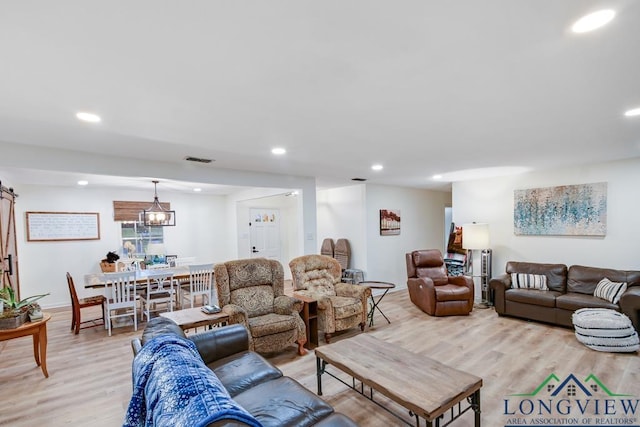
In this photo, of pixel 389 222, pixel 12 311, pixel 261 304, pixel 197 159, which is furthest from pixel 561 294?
pixel 12 311

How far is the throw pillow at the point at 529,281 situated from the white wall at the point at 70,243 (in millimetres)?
6673

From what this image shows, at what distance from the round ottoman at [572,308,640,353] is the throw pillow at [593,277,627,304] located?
0.31 m

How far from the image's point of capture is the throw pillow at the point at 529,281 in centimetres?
458

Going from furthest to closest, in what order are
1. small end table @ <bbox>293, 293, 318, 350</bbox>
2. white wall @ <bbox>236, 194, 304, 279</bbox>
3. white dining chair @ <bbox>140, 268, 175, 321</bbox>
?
1. white wall @ <bbox>236, 194, 304, 279</bbox>
2. white dining chair @ <bbox>140, 268, 175, 321</bbox>
3. small end table @ <bbox>293, 293, 318, 350</bbox>

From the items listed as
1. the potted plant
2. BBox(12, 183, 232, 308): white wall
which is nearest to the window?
BBox(12, 183, 232, 308): white wall

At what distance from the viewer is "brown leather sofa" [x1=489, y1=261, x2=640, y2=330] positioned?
375 centimetres

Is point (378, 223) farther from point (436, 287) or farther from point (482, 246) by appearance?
point (482, 246)

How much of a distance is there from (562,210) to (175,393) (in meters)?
5.77

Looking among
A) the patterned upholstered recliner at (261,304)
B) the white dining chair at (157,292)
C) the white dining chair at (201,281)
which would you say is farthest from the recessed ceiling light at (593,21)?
the white dining chair at (157,292)

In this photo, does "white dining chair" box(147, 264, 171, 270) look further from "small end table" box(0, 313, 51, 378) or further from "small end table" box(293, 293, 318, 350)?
"small end table" box(293, 293, 318, 350)

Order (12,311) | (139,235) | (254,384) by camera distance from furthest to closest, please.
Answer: (139,235) < (12,311) < (254,384)

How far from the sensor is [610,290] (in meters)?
3.91

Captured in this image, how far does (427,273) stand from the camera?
5.40m

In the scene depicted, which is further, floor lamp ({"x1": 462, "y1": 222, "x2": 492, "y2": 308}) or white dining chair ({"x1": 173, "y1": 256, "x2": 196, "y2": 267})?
white dining chair ({"x1": 173, "y1": 256, "x2": 196, "y2": 267})
